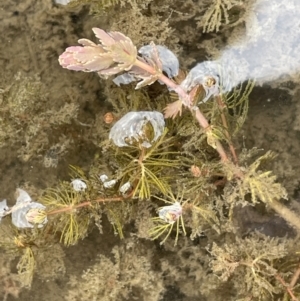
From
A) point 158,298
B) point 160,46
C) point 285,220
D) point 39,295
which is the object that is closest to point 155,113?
point 160,46

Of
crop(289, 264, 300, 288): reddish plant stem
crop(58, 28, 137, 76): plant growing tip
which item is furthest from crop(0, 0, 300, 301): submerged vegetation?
crop(58, 28, 137, 76): plant growing tip

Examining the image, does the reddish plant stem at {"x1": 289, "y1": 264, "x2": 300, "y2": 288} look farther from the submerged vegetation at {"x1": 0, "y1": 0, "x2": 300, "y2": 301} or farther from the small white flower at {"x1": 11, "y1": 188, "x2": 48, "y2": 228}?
the small white flower at {"x1": 11, "y1": 188, "x2": 48, "y2": 228}

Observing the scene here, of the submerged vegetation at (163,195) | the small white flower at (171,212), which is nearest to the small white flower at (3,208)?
the submerged vegetation at (163,195)

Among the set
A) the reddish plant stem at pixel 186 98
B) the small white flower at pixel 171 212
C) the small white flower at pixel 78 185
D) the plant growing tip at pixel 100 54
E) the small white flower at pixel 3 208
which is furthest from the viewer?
the small white flower at pixel 3 208

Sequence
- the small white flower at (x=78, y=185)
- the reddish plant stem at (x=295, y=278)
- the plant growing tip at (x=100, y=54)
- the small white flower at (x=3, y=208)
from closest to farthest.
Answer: the plant growing tip at (x=100, y=54) < the reddish plant stem at (x=295, y=278) < the small white flower at (x=78, y=185) < the small white flower at (x=3, y=208)

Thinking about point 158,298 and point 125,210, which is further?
point 158,298

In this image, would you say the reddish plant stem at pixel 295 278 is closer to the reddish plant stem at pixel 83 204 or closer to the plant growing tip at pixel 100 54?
the reddish plant stem at pixel 83 204

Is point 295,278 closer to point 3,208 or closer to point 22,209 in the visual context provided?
point 22,209

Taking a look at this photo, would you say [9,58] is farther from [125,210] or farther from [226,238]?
[226,238]
